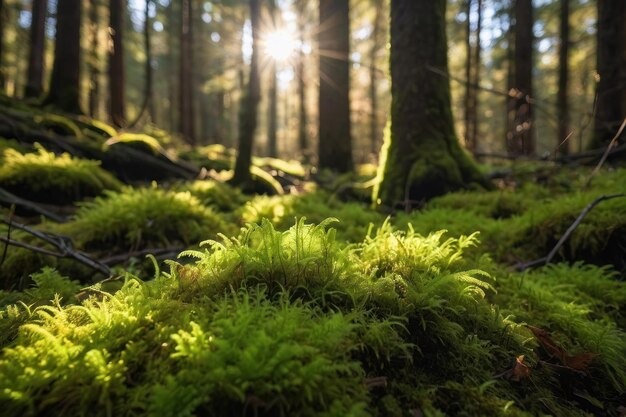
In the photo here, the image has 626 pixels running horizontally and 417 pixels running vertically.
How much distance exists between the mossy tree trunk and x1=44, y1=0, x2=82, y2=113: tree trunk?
9.04 metres

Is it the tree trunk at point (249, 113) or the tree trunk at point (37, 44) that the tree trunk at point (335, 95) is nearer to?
the tree trunk at point (249, 113)

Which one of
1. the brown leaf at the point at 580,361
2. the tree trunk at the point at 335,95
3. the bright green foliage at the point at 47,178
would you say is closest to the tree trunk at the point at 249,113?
the bright green foliage at the point at 47,178

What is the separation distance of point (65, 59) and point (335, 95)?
7567 millimetres

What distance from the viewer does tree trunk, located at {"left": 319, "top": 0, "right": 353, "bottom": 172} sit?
11156mm

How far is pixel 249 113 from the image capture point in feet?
24.3

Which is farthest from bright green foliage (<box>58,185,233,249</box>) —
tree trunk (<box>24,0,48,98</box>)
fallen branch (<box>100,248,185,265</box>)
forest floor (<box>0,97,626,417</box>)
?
tree trunk (<box>24,0,48,98</box>)

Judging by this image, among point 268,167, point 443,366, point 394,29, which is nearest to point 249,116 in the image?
point 394,29

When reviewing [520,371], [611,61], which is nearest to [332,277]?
[520,371]

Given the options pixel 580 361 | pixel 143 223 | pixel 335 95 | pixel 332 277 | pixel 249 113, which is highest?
pixel 335 95

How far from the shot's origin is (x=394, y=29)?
6230 mm

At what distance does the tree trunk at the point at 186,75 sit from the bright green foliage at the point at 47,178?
12.9 m

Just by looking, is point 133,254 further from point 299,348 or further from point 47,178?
point 299,348

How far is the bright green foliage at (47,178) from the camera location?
18.0 feet

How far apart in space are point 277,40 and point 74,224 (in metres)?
5.04
